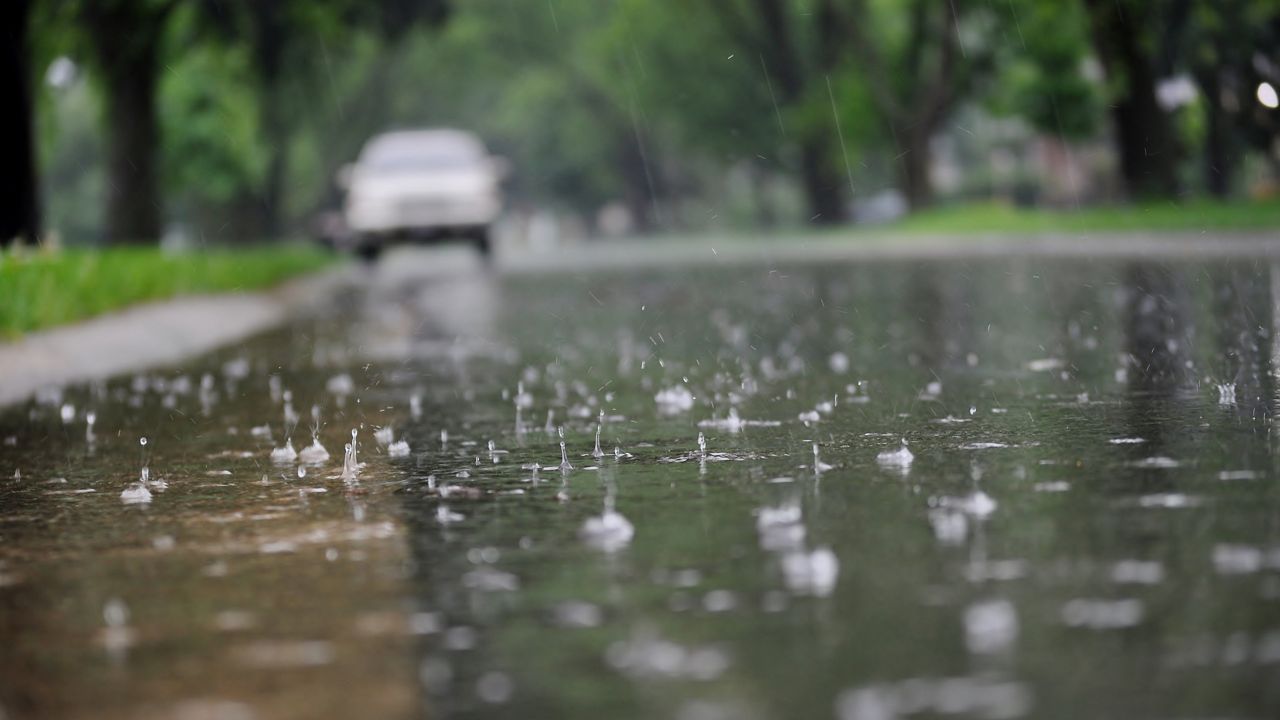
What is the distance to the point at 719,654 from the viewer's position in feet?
14.8

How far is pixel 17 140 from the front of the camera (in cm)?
2384

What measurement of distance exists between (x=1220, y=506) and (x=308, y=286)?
26.4 meters

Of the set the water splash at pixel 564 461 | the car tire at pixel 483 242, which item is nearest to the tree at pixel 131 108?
the car tire at pixel 483 242

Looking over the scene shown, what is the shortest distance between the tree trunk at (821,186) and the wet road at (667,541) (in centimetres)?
5166

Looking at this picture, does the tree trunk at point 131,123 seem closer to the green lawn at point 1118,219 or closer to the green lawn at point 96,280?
the green lawn at point 96,280

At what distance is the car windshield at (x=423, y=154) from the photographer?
3697 centimetres

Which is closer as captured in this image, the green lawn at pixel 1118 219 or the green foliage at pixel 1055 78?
the green lawn at pixel 1118 219

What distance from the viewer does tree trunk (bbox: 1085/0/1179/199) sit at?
38.9m

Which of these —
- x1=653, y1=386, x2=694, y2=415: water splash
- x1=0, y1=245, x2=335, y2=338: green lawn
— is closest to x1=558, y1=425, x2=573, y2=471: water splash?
x1=653, y1=386, x2=694, y2=415: water splash

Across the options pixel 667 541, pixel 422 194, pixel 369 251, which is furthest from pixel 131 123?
pixel 667 541

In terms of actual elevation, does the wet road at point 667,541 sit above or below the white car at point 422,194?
below

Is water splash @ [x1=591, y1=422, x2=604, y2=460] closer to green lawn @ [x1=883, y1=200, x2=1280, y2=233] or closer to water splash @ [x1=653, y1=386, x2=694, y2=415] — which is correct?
water splash @ [x1=653, y1=386, x2=694, y2=415]

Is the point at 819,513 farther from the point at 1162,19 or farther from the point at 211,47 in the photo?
the point at 1162,19

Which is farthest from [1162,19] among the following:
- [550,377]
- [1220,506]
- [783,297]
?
[1220,506]
